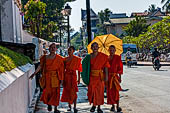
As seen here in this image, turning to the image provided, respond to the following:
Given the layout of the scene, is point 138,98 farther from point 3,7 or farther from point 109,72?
point 3,7

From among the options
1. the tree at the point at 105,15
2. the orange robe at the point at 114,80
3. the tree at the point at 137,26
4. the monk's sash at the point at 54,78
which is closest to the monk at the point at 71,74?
the monk's sash at the point at 54,78

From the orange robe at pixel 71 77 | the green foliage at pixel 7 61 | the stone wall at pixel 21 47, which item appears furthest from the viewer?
the stone wall at pixel 21 47

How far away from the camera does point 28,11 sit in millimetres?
27344

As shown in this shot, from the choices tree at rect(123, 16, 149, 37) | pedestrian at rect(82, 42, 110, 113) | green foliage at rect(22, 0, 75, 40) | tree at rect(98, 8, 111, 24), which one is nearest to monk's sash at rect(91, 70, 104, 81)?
pedestrian at rect(82, 42, 110, 113)

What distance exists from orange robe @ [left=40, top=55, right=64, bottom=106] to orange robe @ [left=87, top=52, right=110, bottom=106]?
810 mm

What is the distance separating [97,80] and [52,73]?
1183 millimetres

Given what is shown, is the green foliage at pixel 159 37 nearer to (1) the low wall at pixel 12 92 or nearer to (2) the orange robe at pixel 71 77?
(2) the orange robe at pixel 71 77

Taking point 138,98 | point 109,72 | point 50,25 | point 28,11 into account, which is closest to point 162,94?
point 138,98

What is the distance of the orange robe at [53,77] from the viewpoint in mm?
7816

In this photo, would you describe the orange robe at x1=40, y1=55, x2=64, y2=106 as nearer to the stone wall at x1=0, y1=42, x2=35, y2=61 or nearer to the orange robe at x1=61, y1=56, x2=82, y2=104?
the orange robe at x1=61, y1=56, x2=82, y2=104

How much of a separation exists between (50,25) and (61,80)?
3392cm

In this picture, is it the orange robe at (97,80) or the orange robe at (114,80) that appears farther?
the orange robe at (114,80)

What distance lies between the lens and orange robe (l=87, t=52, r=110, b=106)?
7895mm

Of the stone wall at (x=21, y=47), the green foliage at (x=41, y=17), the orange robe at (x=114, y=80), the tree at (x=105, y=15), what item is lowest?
the orange robe at (x=114, y=80)
